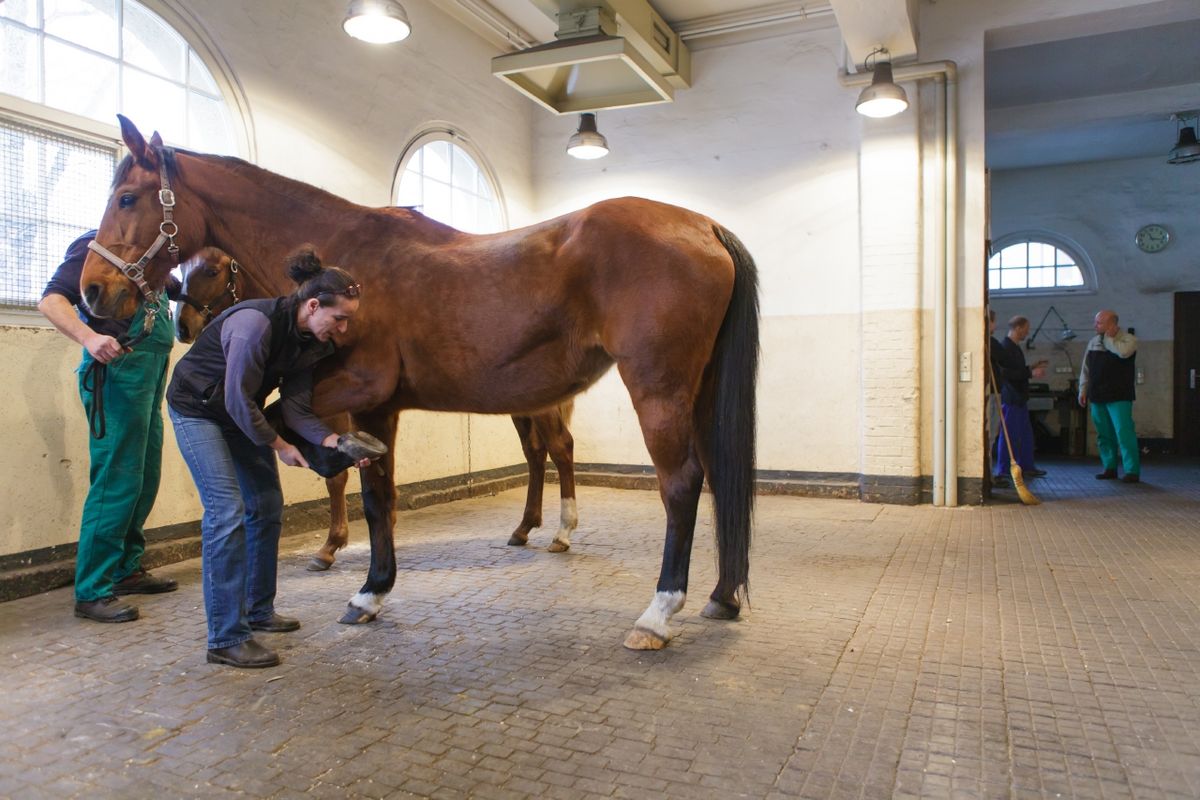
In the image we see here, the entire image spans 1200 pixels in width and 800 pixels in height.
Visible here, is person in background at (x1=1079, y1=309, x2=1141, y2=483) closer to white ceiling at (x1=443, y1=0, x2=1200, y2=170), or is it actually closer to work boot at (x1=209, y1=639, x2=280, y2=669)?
white ceiling at (x1=443, y1=0, x2=1200, y2=170)

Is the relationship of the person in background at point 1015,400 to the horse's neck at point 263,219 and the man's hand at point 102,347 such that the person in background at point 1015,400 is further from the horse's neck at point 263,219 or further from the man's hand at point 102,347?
the man's hand at point 102,347

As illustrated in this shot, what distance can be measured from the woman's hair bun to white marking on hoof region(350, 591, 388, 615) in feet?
4.18

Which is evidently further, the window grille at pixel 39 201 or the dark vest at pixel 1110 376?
the dark vest at pixel 1110 376

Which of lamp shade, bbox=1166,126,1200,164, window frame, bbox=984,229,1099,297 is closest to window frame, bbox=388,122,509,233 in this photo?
window frame, bbox=984,229,1099,297

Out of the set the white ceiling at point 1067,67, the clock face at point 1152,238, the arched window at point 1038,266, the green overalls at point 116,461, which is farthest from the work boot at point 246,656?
the clock face at point 1152,238

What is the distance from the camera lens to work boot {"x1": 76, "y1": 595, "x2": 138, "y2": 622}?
300cm

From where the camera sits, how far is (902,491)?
20.0ft

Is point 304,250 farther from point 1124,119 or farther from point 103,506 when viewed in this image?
point 1124,119

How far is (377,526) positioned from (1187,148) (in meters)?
10.8

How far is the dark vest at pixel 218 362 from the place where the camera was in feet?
8.34

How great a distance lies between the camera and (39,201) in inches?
141

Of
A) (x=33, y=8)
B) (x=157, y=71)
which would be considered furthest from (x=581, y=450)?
(x=33, y=8)

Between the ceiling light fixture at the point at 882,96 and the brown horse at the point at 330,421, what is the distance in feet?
10.4

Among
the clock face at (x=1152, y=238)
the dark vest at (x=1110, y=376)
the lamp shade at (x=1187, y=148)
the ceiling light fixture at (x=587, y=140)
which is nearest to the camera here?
the ceiling light fixture at (x=587, y=140)
